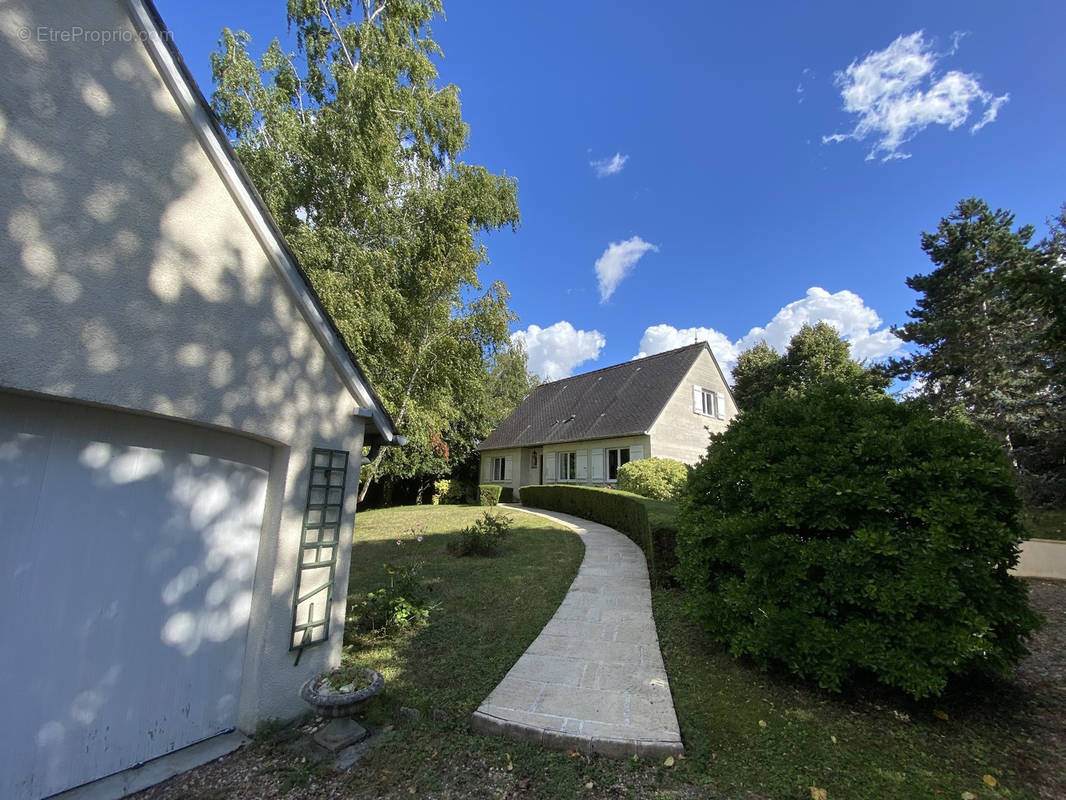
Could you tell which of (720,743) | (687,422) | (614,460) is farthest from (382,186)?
(687,422)

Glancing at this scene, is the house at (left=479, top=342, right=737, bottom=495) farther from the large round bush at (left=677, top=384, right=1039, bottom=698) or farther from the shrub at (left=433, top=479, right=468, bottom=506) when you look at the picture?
the large round bush at (left=677, top=384, right=1039, bottom=698)

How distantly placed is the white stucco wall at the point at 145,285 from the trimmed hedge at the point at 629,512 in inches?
191

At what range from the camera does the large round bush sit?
326cm

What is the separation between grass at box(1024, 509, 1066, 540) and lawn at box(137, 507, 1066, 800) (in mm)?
7239

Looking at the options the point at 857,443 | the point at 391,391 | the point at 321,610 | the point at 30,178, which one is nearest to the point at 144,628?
the point at 321,610

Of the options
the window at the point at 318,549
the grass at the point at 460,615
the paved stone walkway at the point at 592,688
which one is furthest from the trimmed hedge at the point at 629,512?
the window at the point at 318,549

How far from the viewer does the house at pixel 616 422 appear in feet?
59.6

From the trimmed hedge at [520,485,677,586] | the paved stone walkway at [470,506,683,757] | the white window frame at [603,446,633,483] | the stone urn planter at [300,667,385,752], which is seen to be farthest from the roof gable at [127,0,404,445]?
the white window frame at [603,446,633,483]

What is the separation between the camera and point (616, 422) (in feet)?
62.0

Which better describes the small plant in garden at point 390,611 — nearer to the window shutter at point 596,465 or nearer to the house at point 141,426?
the house at point 141,426

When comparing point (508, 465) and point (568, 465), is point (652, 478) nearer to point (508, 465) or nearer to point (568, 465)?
point (568, 465)

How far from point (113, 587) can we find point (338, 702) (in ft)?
5.35

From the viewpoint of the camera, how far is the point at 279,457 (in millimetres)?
3568

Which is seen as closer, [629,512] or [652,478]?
[629,512]
